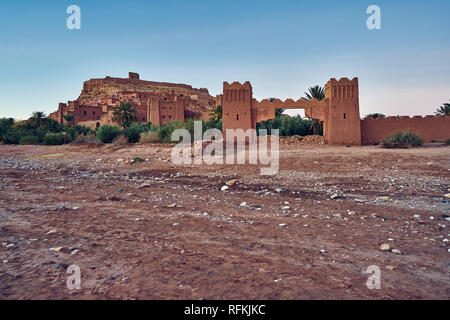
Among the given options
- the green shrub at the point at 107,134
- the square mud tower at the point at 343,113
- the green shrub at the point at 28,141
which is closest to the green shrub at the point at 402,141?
the square mud tower at the point at 343,113

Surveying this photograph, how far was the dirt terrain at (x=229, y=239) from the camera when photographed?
2467 mm

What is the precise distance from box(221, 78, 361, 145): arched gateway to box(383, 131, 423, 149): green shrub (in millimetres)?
2017

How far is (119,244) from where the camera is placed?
349 centimetres

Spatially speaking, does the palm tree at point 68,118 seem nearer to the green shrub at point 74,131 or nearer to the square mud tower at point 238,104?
the green shrub at point 74,131

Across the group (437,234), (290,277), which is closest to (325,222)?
(437,234)

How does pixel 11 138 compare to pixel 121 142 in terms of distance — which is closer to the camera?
pixel 121 142

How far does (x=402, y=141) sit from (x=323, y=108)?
4.88m

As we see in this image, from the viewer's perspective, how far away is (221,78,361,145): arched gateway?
18.0m

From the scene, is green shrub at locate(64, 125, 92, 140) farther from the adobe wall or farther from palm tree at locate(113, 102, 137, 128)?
the adobe wall

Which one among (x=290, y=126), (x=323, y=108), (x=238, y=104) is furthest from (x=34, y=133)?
(x=323, y=108)

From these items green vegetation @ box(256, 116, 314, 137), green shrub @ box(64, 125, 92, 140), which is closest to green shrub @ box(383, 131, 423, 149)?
green vegetation @ box(256, 116, 314, 137)

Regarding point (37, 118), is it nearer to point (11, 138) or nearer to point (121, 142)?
point (11, 138)

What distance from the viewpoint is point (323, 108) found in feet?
60.7
